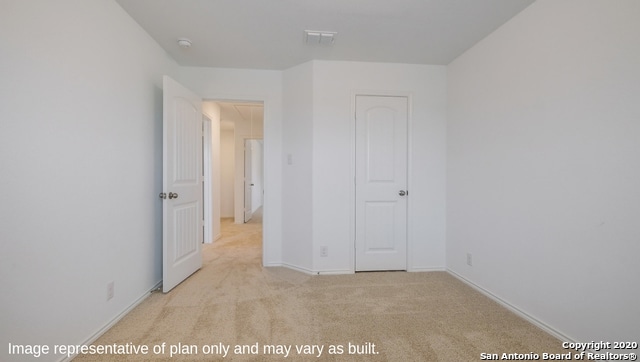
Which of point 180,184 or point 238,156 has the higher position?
point 238,156

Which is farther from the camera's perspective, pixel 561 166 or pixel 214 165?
pixel 214 165

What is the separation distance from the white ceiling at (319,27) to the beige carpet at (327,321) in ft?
7.61

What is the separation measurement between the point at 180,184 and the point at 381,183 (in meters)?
2.10

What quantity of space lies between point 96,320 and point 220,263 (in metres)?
1.47

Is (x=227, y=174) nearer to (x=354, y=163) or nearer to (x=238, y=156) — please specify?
(x=238, y=156)

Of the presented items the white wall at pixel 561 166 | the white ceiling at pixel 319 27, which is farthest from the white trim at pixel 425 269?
the white ceiling at pixel 319 27

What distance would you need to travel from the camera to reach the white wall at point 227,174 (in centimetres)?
697

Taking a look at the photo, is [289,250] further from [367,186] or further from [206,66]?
[206,66]

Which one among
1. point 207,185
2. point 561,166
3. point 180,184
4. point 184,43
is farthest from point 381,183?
point 207,185

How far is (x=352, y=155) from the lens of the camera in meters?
2.87

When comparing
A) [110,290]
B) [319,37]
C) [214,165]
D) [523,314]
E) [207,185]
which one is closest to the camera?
[110,290]

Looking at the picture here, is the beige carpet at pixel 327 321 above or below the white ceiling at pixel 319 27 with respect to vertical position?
below

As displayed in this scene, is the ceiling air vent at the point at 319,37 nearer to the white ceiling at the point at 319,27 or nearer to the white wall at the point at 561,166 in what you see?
the white ceiling at the point at 319,27

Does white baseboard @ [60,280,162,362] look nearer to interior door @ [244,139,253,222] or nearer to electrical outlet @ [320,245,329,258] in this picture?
electrical outlet @ [320,245,329,258]
